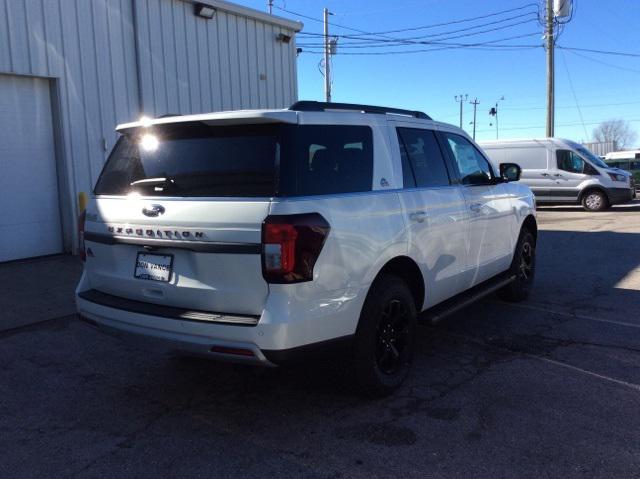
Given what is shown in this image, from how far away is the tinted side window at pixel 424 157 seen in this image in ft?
14.7

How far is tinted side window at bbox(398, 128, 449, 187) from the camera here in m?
4.49

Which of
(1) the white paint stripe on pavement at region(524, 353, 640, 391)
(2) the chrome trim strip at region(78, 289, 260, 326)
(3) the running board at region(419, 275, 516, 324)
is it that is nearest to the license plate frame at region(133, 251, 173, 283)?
(2) the chrome trim strip at region(78, 289, 260, 326)

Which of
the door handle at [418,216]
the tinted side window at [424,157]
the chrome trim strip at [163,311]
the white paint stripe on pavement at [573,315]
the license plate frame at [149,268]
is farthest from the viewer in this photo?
the white paint stripe on pavement at [573,315]

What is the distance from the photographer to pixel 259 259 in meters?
3.18

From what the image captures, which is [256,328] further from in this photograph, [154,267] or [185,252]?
[154,267]

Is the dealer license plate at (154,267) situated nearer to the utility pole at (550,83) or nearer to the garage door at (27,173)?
the garage door at (27,173)

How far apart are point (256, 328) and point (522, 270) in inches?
173

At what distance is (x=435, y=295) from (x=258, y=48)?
30.7ft

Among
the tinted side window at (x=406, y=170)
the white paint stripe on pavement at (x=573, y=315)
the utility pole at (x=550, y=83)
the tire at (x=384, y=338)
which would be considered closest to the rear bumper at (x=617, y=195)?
the utility pole at (x=550, y=83)

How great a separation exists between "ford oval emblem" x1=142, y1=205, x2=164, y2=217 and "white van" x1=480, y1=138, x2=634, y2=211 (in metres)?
17.0

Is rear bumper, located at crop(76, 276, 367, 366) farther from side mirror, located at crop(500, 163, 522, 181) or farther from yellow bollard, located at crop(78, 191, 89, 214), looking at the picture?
yellow bollard, located at crop(78, 191, 89, 214)

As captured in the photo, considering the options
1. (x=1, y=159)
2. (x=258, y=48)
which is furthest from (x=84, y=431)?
(x=258, y=48)

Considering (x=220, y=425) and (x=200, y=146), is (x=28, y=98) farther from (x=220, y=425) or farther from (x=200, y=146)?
(x=220, y=425)

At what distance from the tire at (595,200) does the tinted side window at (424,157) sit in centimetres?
1518
